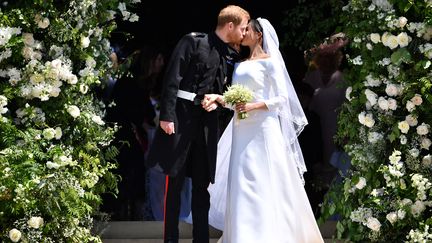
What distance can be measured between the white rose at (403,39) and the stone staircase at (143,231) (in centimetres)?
200

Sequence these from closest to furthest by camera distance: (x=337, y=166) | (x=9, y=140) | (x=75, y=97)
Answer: (x=9, y=140) < (x=75, y=97) < (x=337, y=166)

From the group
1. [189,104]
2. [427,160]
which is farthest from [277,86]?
[427,160]

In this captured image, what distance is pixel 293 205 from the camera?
734 cm

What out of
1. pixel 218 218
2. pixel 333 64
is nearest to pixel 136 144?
pixel 218 218

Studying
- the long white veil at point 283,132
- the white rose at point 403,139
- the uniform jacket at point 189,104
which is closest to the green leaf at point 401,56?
the white rose at point 403,139

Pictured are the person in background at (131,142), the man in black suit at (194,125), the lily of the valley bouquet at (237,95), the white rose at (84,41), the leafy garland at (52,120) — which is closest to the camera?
the leafy garland at (52,120)

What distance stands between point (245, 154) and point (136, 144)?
199 centimetres

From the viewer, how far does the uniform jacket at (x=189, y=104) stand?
23.4 feet

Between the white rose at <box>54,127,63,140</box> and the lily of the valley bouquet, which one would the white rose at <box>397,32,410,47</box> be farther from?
the white rose at <box>54,127,63,140</box>

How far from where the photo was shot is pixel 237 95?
23.1 ft

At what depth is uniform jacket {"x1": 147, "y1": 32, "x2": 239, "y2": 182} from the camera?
7.14 meters

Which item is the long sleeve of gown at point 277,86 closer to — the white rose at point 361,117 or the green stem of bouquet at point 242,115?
the green stem of bouquet at point 242,115

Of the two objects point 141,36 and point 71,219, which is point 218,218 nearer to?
point 71,219

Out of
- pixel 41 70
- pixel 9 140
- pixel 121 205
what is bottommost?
pixel 121 205
